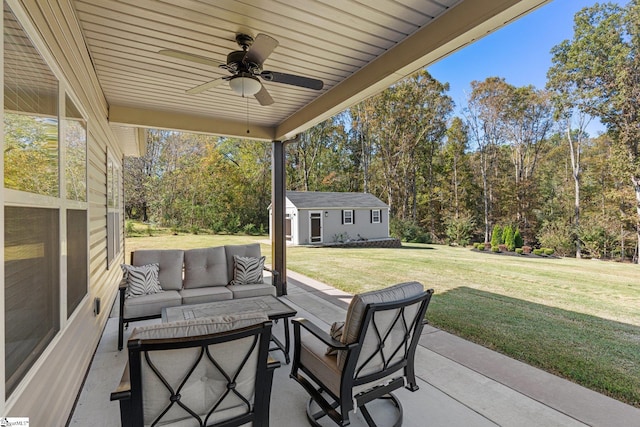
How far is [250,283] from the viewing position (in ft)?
14.7

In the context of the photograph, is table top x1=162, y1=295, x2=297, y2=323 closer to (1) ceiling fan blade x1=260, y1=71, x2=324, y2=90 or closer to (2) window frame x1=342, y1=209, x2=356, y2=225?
(1) ceiling fan blade x1=260, y1=71, x2=324, y2=90

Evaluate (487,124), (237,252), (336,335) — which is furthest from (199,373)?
(487,124)

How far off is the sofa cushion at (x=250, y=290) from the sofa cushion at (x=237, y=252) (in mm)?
294

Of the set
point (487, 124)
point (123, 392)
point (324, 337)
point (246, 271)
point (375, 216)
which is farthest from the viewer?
point (487, 124)

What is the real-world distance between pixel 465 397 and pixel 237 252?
133 inches

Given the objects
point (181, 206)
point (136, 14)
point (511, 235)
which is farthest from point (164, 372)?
point (181, 206)

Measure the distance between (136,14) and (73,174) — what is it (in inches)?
53.8

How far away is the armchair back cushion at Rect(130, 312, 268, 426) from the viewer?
137 cm

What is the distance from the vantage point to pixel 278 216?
5785 mm

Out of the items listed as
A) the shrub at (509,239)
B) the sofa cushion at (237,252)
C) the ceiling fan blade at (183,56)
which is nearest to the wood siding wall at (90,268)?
the ceiling fan blade at (183,56)

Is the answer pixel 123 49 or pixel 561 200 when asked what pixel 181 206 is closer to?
pixel 123 49

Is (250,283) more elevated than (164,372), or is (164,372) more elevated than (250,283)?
(164,372)

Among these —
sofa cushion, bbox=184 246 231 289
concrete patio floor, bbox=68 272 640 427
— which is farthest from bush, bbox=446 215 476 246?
sofa cushion, bbox=184 246 231 289

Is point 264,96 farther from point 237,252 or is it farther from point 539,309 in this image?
point 539,309
